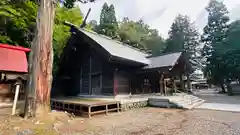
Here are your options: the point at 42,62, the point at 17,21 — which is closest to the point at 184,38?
the point at 17,21

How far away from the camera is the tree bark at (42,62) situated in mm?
5035

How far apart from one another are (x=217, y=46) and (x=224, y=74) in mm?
3753

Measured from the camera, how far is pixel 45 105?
5.19 m

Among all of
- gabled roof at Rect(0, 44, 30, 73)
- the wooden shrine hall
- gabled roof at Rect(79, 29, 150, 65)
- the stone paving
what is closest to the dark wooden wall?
the wooden shrine hall

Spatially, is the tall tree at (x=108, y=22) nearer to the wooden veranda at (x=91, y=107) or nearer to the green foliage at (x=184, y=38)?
the green foliage at (x=184, y=38)

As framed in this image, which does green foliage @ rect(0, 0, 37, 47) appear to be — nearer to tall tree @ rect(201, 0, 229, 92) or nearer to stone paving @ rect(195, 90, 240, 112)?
stone paving @ rect(195, 90, 240, 112)

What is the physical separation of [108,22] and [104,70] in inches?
968

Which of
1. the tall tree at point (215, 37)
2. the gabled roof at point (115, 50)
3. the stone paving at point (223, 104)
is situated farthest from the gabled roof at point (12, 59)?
the tall tree at point (215, 37)

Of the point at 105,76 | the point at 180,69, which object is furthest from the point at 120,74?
the point at 180,69

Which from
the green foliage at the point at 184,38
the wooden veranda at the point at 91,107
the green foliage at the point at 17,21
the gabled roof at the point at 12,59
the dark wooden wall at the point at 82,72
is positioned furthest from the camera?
the green foliage at the point at 184,38

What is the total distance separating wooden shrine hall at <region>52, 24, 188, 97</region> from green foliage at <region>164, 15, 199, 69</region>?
544 inches

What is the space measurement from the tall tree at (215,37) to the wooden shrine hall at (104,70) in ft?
30.0

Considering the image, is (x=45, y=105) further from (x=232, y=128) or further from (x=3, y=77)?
(x=232, y=128)

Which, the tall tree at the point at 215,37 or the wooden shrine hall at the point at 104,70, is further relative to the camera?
the tall tree at the point at 215,37
